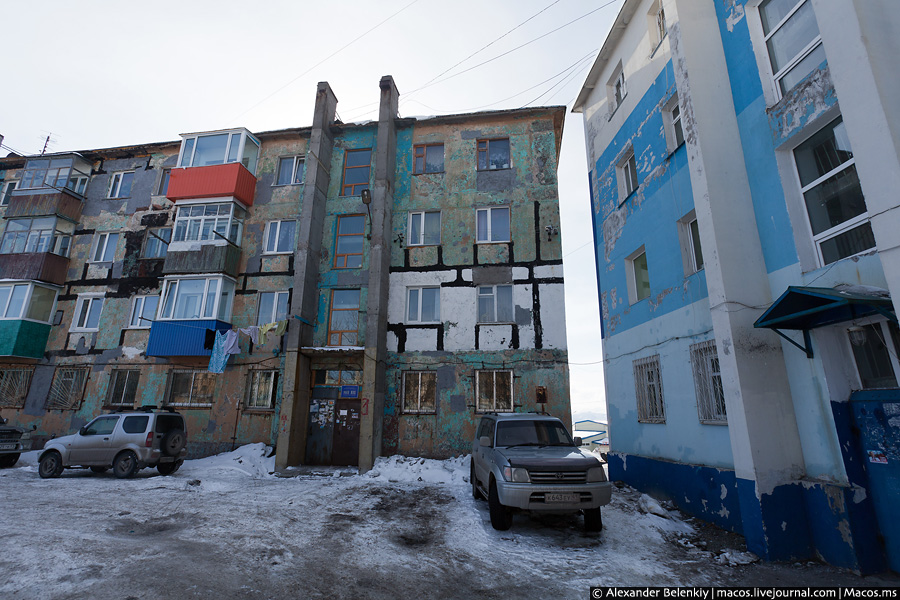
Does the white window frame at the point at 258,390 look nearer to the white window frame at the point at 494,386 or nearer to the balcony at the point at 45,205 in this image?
the white window frame at the point at 494,386

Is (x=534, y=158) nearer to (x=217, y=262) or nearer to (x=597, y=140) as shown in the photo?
Result: (x=597, y=140)

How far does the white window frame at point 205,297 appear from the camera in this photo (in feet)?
54.1

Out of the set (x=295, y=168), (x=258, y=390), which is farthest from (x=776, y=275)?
(x=295, y=168)

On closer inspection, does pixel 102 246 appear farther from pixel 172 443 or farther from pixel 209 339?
pixel 172 443

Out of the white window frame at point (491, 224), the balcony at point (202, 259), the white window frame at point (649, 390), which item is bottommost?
the white window frame at point (649, 390)

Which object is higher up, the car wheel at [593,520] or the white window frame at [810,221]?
the white window frame at [810,221]

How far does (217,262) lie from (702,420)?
1710 cm

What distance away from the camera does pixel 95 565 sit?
5242mm

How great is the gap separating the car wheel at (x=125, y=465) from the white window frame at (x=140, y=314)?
7.38 metres

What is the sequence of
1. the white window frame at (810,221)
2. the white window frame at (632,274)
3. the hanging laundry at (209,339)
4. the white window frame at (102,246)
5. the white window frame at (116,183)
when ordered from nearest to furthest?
the white window frame at (810,221) < the white window frame at (632,274) < the hanging laundry at (209,339) < the white window frame at (102,246) < the white window frame at (116,183)

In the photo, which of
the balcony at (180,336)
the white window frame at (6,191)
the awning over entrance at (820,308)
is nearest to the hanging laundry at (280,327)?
the balcony at (180,336)

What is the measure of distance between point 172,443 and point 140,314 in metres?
8.45

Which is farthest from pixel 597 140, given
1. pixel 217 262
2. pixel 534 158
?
pixel 217 262

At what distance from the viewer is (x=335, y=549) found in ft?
20.5
